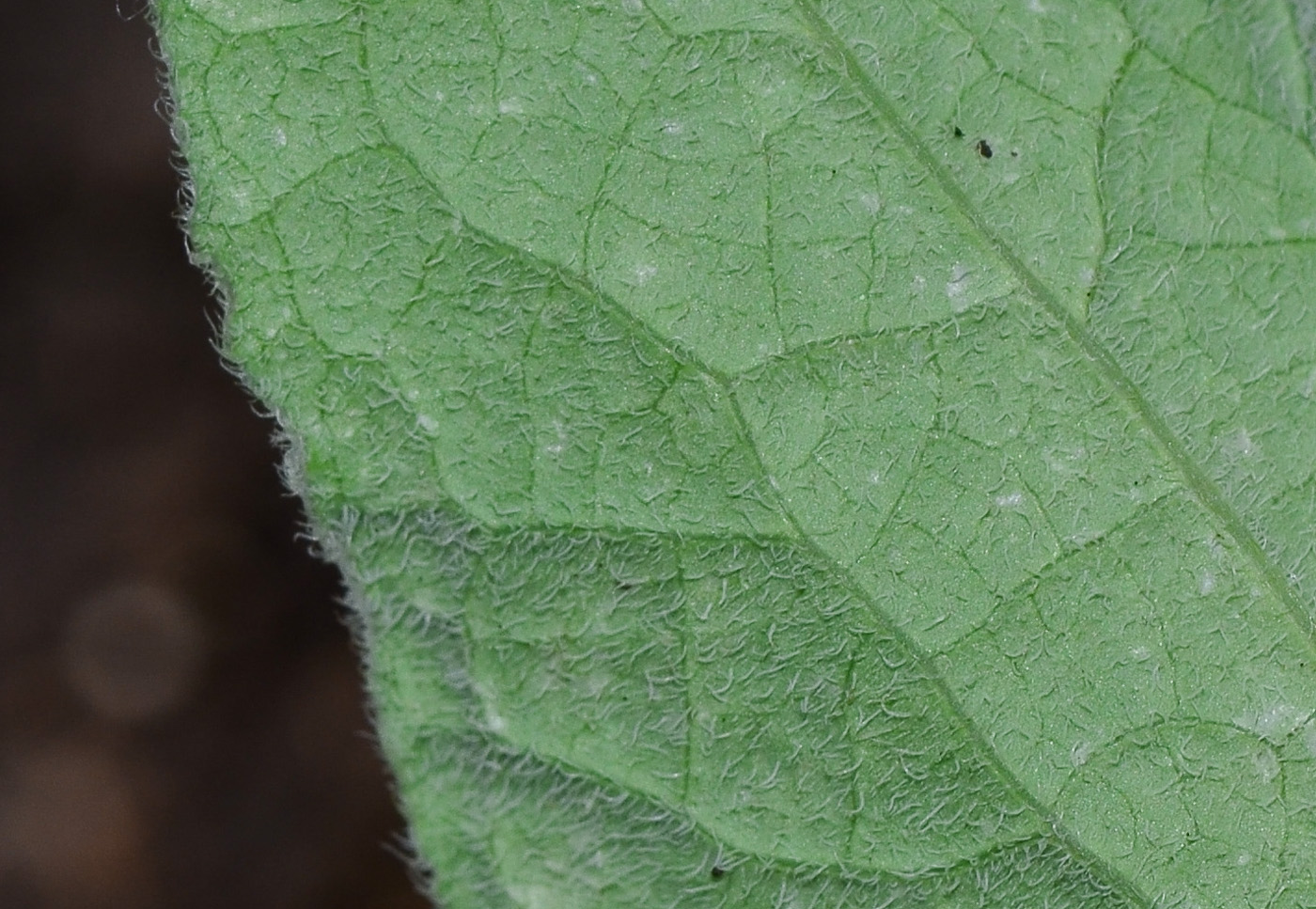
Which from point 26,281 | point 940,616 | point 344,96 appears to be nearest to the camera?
point 344,96

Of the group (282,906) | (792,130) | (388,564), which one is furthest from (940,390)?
(282,906)

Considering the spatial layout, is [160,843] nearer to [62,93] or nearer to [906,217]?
[62,93]

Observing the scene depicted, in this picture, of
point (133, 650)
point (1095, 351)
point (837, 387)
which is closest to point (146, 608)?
point (133, 650)

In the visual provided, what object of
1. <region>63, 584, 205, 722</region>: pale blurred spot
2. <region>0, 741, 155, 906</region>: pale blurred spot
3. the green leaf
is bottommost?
<region>0, 741, 155, 906</region>: pale blurred spot

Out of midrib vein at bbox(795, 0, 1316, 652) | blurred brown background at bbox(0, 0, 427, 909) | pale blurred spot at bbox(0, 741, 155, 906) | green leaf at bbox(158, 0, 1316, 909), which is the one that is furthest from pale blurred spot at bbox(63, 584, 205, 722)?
midrib vein at bbox(795, 0, 1316, 652)

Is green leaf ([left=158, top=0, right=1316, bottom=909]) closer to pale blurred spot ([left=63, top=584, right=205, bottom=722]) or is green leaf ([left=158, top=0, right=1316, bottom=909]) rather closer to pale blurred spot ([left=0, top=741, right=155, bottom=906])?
pale blurred spot ([left=63, top=584, right=205, bottom=722])

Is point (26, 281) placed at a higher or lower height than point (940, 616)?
lower

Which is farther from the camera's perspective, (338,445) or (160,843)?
(160,843)

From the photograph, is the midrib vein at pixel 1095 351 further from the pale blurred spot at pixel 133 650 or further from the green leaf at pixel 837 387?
the pale blurred spot at pixel 133 650
